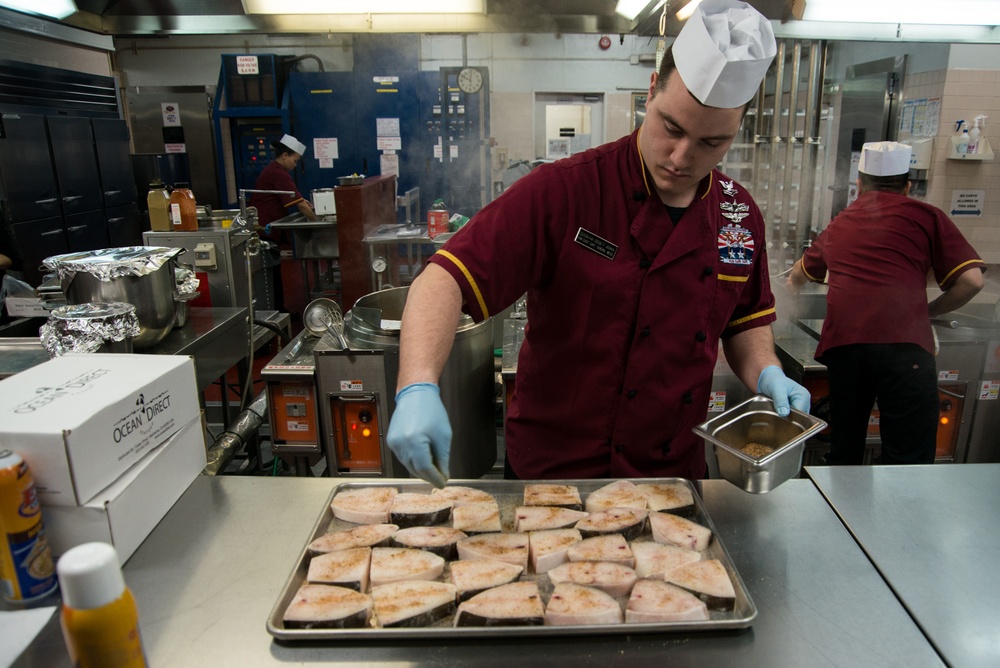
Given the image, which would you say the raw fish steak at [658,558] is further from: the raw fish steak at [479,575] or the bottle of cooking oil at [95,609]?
the bottle of cooking oil at [95,609]

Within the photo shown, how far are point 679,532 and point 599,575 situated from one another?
200 millimetres

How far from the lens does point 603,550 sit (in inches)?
45.1

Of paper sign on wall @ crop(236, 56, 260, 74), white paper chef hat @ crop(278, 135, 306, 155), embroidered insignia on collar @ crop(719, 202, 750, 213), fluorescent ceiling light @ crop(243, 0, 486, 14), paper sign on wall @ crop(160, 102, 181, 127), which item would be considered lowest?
embroidered insignia on collar @ crop(719, 202, 750, 213)

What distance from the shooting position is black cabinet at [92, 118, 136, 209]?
6.34 m

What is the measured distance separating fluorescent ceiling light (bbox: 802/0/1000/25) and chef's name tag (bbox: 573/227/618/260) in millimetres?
1653

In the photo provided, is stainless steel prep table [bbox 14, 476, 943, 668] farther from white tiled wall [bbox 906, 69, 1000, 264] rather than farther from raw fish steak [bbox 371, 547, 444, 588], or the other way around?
white tiled wall [bbox 906, 69, 1000, 264]

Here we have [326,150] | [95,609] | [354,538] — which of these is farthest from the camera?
[326,150]

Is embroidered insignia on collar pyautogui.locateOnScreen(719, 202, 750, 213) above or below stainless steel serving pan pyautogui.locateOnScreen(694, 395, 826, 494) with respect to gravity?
above

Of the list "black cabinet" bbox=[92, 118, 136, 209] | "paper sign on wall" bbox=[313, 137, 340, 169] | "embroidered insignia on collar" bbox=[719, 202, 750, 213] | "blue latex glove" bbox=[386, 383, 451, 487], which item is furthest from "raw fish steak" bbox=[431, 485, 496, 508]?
"black cabinet" bbox=[92, 118, 136, 209]

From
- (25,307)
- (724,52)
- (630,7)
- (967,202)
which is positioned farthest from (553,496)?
(967,202)

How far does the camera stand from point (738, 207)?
164cm

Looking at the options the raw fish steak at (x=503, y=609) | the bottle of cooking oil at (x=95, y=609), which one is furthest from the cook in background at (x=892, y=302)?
the bottle of cooking oil at (x=95, y=609)

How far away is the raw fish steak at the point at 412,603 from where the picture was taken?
98 centimetres

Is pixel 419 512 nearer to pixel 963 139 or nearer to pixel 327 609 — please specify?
pixel 327 609
